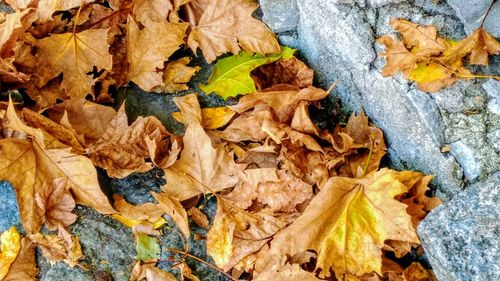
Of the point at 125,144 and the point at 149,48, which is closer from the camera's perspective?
the point at 125,144

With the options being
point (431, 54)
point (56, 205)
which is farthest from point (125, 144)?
point (431, 54)

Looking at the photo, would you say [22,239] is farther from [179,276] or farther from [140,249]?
[179,276]

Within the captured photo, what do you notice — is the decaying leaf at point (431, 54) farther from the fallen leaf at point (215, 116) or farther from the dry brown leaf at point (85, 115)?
the dry brown leaf at point (85, 115)

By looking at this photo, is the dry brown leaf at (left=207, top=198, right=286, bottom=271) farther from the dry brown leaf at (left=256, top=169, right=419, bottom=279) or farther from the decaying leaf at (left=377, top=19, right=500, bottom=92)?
the decaying leaf at (left=377, top=19, right=500, bottom=92)

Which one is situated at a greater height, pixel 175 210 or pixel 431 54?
pixel 431 54

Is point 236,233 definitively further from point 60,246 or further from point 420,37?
point 420,37

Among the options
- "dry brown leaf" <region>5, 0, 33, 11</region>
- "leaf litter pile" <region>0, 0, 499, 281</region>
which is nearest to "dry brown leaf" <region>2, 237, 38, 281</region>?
"leaf litter pile" <region>0, 0, 499, 281</region>
